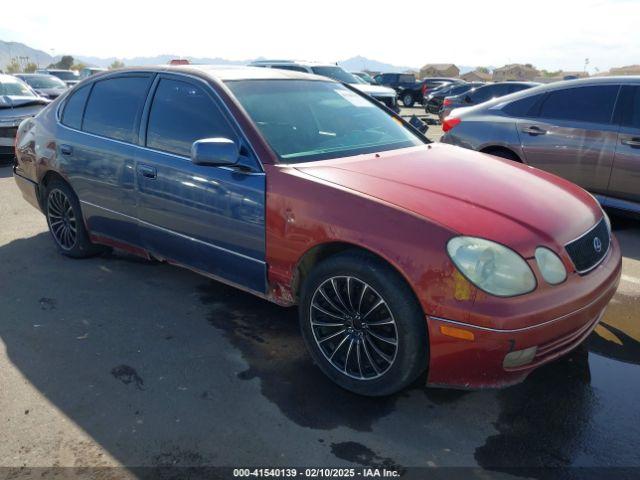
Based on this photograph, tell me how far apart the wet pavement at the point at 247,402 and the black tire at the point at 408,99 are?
26.3 m

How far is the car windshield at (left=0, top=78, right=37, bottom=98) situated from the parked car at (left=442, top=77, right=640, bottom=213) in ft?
29.2

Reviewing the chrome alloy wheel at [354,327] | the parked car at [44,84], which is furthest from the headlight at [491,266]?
the parked car at [44,84]

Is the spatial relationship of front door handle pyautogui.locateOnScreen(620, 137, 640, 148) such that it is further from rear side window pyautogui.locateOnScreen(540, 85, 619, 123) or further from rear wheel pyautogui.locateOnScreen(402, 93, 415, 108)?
rear wheel pyautogui.locateOnScreen(402, 93, 415, 108)

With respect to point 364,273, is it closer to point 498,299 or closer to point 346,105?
point 498,299

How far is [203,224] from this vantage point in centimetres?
355

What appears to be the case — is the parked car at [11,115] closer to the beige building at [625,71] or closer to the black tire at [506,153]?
the black tire at [506,153]

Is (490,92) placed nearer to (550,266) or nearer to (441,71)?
(550,266)

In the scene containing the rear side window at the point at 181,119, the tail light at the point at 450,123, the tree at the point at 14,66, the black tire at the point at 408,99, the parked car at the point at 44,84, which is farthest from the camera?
the tree at the point at 14,66

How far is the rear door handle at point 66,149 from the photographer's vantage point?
456 cm

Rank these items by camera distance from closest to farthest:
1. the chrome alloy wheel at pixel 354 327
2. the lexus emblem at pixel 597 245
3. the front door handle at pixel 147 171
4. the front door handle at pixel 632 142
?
the chrome alloy wheel at pixel 354 327 → the lexus emblem at pixel 597 245 → the front door handle at pixel 147 171 → the front door handle at pixel 632 142

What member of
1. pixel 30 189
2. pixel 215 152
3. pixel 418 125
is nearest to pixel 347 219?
pixel 215 152

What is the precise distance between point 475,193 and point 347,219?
72 centimetres

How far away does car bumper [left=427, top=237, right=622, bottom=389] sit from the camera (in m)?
2.50

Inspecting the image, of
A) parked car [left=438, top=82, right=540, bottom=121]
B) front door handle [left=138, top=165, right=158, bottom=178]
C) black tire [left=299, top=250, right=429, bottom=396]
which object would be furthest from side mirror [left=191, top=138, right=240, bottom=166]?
parked car [left=438, top=82, right=540, bottom=121]
